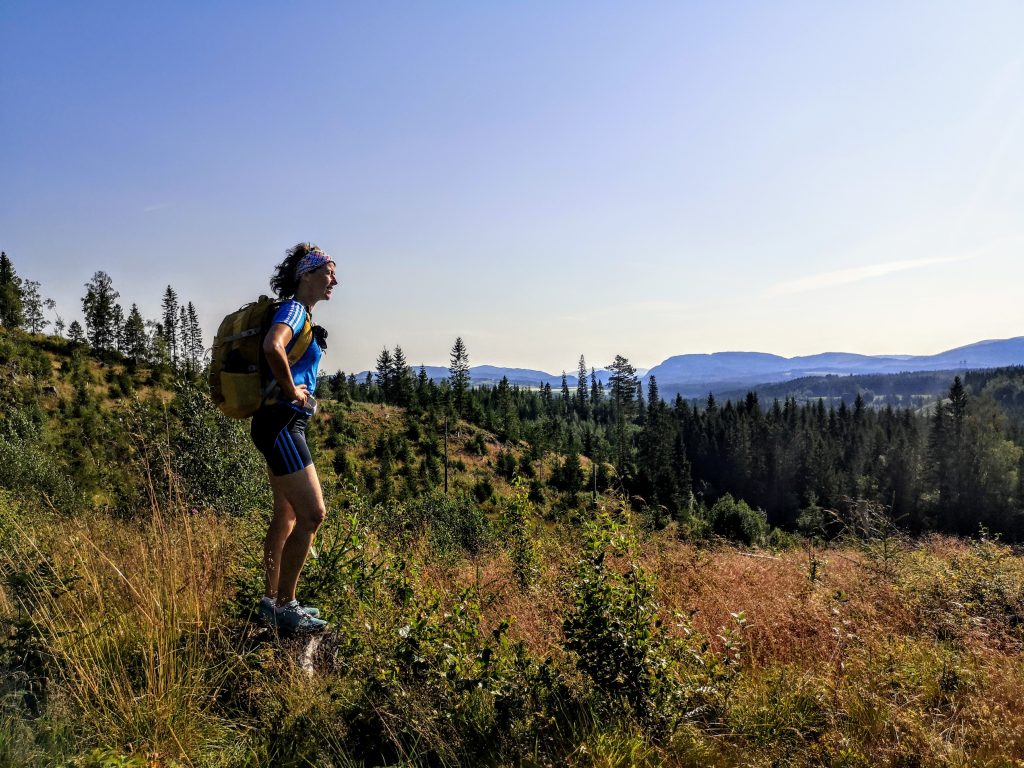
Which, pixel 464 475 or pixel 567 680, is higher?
pixel 567 680

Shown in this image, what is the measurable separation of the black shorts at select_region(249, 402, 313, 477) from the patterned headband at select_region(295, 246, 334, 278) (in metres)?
0.85

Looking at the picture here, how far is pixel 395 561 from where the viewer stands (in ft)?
11.2

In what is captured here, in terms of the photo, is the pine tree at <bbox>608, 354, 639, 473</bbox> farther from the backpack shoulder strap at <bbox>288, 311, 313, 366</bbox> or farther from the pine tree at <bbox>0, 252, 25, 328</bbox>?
the backpack shoulder strap at <bbox>288, 311, 313, 366</bbox>

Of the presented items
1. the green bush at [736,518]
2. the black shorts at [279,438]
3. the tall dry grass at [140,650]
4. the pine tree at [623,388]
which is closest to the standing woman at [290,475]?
the black shorts at [279,438]

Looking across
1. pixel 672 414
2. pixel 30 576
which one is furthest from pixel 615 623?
pixel 672 414

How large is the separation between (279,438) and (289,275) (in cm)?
105

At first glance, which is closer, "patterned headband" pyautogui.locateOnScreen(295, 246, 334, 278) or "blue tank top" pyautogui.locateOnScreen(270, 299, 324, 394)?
"blue tank top" pyautogui.locateOnScreen(270, 299, 324, 394)

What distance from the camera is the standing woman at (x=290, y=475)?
3.14 metres

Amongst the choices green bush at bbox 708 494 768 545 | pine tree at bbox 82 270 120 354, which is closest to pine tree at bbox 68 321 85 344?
pine tree at bbox 82 270 120 354

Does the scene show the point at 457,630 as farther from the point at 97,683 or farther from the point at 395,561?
the point at 97,683

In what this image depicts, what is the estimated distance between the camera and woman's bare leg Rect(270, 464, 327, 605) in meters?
3.15

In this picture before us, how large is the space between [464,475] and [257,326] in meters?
61.9

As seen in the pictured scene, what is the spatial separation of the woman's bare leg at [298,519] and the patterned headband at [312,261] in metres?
1.22

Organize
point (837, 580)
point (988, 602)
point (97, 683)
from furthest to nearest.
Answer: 1. point (837, 580)
2. point (988, 602)
3. point (97, 683)
